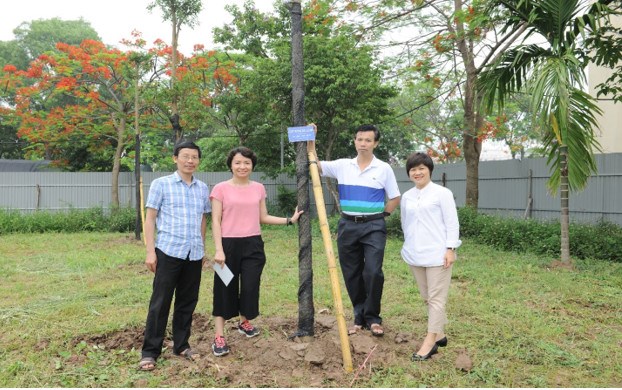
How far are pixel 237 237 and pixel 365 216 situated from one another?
99cm

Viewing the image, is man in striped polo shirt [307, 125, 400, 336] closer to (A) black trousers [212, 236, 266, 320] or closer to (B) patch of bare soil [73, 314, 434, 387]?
(B) patch of bare soil [73, 314, 434, 387]

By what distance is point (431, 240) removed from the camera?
11.9ft

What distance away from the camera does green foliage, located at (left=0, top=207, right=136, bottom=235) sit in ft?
44.6

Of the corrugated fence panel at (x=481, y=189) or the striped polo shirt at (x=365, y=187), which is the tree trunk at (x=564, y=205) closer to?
the corrugated fence panel at (x=481, y=189)

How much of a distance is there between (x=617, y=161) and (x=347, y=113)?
6018 mm

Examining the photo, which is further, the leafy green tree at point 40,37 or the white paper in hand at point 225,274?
the leafy green tree at point 40,37

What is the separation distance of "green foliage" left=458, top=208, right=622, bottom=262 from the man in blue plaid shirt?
682cm

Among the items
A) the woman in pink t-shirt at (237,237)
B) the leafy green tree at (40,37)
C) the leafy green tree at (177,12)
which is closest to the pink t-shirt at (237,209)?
the woman in pink t-shirt at (237,237)

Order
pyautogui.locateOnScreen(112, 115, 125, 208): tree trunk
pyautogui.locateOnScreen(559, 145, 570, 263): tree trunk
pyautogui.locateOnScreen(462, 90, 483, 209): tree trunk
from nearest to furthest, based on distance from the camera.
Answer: pyautogui.locateOnScreen(559, 145, 570, 263): tree trunk → pyautogui.locateOnScreen(462, 90, 483, 209): tree trunk → pyautogui.locateOnScreen(112, 115, 125, 208): tree trunk

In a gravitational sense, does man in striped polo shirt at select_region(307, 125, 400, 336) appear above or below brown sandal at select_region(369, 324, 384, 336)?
above

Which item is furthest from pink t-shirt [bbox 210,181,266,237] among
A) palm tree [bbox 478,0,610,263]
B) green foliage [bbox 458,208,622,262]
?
green foliage [bbox 458,208,622,262]

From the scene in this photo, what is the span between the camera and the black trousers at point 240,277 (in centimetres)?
377

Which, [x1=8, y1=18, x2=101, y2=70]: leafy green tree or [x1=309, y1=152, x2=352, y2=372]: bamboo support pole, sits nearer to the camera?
[x1=309, y1=152, x2=352, y2=372]: bamboo support pole

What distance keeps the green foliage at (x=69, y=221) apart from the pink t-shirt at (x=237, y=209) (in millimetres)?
11293
